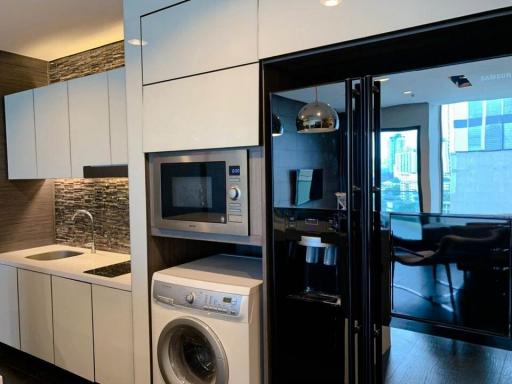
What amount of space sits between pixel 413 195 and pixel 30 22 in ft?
9.66

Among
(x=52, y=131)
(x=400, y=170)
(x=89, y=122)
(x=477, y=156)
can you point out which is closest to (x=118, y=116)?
(x=89, y=122)

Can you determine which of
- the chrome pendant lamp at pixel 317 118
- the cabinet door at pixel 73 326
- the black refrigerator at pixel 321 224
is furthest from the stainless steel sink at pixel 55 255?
Answer: the chrome pendant lamp at pixel 317 118

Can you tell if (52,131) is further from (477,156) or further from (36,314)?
(477,156)

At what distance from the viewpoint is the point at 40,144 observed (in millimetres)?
3275

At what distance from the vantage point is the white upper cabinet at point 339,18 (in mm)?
1358

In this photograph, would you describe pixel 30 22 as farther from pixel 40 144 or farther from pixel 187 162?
pixel 187 162

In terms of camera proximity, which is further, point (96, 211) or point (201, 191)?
point (96, 211)

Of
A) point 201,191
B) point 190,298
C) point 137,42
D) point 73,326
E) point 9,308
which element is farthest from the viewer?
point 9,308

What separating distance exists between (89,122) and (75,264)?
3.67 feet

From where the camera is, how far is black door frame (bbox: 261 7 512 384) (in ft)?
4.68

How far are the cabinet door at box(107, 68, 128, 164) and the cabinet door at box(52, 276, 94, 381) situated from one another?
3.16 ft

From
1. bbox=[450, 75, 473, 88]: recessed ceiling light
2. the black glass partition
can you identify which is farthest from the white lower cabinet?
bbox=[450, 75, 473, 88]: recessed ceiling light

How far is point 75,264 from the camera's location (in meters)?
2.95

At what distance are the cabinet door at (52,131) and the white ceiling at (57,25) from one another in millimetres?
411
